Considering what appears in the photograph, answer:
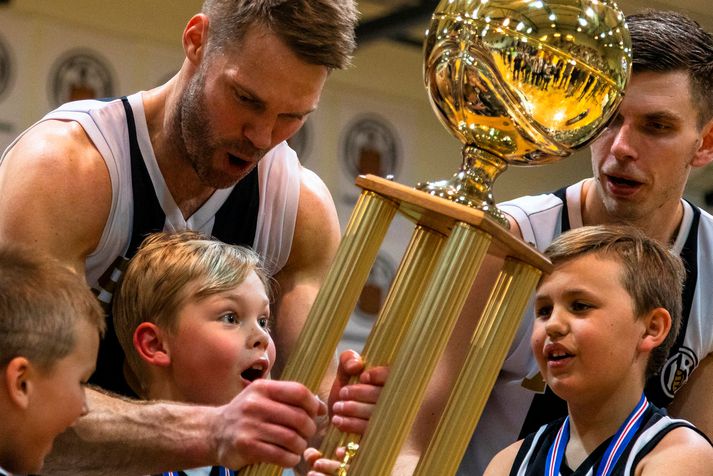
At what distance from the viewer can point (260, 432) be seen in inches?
49.8

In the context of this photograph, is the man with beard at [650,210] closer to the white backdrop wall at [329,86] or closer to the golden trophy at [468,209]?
the golden trophy at [468,209]

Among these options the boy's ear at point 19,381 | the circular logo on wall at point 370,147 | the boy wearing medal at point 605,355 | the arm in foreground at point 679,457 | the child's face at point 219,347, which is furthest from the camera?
the circular logo on wall at point 370,147

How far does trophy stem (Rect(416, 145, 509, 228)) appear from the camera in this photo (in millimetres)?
1219

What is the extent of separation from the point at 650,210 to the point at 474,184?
3.22 ft

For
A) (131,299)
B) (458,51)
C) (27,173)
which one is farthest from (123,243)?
(458,51)

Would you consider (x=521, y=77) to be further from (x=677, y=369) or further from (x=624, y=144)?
(x=677, y=369)

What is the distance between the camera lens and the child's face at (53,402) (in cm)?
131

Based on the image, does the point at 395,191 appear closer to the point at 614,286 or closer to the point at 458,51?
the point at 458,51

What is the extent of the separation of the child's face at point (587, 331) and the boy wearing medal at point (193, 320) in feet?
1.56

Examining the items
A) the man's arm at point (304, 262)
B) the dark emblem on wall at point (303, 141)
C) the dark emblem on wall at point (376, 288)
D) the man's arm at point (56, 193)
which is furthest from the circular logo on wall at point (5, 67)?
the man's arm at point (56, 193)

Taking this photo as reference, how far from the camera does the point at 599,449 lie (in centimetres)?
185

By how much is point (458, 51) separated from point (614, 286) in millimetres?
793

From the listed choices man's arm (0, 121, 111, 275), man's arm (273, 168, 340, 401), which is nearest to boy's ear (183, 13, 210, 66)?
man's arm (0, 121, 111, 275)

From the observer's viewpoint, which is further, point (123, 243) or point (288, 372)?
point (123, 243)
